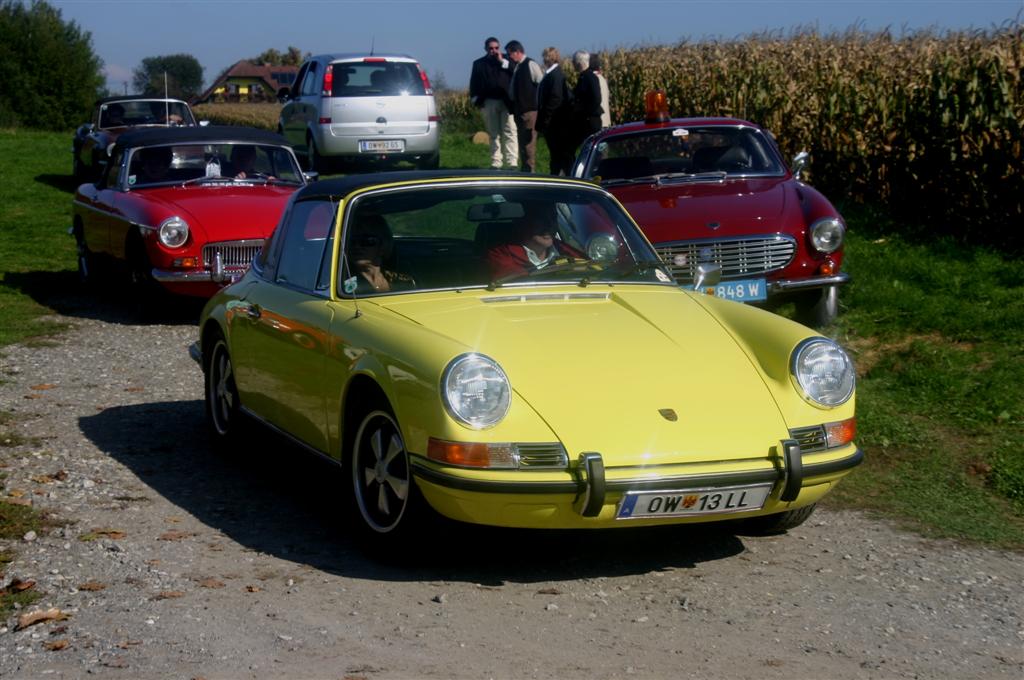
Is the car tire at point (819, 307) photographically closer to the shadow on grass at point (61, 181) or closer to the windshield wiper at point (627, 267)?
the windshield wiper at point (627, 267)

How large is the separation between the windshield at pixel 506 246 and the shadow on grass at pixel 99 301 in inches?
235

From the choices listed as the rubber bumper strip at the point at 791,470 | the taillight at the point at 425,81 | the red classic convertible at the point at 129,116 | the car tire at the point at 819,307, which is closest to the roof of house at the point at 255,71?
the red classic convertible at the point at 129,116

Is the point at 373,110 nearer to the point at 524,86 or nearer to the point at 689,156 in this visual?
the point at 524,86

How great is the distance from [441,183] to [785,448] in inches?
87.9

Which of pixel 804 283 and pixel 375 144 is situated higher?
pixel 375 144

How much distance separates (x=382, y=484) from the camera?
5.67m

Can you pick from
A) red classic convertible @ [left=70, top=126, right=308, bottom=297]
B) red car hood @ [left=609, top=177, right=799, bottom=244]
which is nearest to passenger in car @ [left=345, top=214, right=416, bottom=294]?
red car hood @ [left=609, top=177, right=799, bottom=244]

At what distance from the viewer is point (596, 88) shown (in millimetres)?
17734

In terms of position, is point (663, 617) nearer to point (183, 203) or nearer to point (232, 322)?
point (232, 322)

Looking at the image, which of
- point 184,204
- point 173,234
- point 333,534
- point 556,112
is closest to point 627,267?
point 333,534

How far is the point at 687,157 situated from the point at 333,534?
676 cm

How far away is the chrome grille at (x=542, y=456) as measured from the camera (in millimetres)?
5105

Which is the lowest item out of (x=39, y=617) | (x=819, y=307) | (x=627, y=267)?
(x=39, y=617)

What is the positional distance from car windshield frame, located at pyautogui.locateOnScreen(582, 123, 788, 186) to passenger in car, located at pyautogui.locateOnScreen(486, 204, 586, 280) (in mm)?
4755
